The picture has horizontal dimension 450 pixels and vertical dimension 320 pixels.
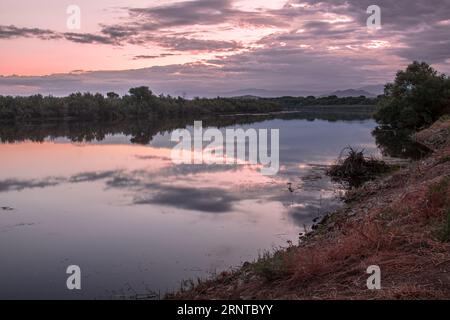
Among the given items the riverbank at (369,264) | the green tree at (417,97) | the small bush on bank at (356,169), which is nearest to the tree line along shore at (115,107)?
the green tree at (417,97)

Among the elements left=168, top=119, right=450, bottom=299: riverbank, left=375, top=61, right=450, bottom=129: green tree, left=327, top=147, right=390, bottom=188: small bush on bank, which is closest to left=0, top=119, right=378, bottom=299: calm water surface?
left=327, top=147, right=390, bottom=188: small bush on bank

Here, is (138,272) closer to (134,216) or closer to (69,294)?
(69,294)

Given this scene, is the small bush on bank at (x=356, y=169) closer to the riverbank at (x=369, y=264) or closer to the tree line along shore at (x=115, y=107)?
the riverbank at (x=369, y=264)

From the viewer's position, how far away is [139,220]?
48.8 ft

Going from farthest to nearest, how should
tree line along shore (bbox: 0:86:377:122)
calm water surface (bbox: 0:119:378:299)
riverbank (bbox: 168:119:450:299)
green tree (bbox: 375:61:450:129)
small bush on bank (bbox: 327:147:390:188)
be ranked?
tree line along shore (bbox: 0:86:377:122), green tree (bbox: 375:61:450:129), small bush on bank (bbox: 327:147:390:188), calm water surface (bbox: 0:119:378:299), riverbank (bbox: 168:119:450:299)

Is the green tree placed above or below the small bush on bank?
above

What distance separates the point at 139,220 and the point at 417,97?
1588 inches

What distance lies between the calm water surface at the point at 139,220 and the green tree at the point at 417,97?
24.2 m

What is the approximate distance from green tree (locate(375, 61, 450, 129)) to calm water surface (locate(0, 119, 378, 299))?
24.2m

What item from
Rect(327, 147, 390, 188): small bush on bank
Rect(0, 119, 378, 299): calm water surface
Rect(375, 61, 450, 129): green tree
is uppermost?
Rect(375, 61, 450, 129): green tree

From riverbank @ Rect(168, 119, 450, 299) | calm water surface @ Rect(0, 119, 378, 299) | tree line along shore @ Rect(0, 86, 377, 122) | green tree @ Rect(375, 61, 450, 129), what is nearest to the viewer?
riverbank @ Rect(168, 119, 450, 299)

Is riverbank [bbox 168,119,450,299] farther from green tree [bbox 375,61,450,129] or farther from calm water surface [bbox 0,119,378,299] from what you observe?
green tree [bbox 375,61,450,129]

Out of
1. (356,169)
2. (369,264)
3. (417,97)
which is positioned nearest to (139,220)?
(369,264)

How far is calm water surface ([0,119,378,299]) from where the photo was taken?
1031cm
